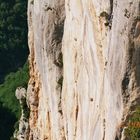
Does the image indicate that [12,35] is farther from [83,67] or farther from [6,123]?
[83,67]

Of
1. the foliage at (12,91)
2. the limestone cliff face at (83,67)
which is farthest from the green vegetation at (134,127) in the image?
the foliage at (12,91)

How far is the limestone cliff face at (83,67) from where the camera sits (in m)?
25.8

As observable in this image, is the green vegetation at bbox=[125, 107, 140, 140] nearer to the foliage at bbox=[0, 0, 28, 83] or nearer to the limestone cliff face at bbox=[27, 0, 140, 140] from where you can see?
the limestone cliff face at bbox=[27, 0, 140, 140]

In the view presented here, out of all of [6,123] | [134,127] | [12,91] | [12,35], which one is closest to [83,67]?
[134,127]

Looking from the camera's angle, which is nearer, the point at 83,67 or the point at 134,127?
the point at 134,127

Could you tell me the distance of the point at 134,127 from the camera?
25.5 meters

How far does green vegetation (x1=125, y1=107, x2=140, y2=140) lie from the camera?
2539 cm

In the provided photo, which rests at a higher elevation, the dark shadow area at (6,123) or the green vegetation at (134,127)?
the green vegetation at (134,127)

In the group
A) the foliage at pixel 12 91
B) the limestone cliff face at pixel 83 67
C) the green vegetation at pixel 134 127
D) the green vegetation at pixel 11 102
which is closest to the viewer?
the green vegetation at pixel 134 127

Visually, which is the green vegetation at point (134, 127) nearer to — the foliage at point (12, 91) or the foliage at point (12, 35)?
the foliage at point (12, 91)

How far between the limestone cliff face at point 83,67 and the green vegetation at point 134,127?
0.30m

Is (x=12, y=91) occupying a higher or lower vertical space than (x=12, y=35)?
lower

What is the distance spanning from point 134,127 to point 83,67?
20.8ft

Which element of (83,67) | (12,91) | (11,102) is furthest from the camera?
(12,91)
